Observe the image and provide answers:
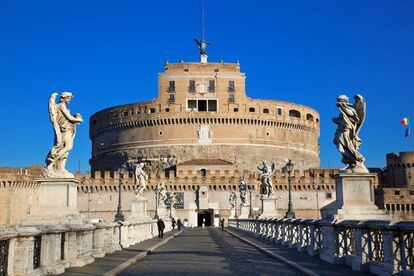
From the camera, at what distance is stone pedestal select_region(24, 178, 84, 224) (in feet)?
34.4

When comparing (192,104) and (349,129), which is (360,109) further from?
(192,104)

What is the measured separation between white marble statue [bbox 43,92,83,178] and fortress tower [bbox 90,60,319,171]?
2417 inches

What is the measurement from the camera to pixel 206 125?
73.9m

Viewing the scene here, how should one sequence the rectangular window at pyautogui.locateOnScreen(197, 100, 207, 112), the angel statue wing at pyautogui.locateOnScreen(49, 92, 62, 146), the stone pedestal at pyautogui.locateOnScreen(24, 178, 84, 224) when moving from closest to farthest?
the stone pedestal at pyautogui.locateOnScreen(24, 178, 84, 224), the angel statue wing at pyautogui.locateOnScreen(49, 92, 62, 146), the rectangular window at pyautogui.locateOnScreen(197, 100, 207, 112)

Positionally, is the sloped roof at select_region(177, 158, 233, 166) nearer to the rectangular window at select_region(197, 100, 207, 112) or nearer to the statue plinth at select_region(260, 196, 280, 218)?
the rectangular window at select_region(197, 100, 207, 112)

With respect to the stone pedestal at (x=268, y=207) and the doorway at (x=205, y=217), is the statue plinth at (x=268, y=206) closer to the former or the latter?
the stone pedestal at (x=268, y=207)

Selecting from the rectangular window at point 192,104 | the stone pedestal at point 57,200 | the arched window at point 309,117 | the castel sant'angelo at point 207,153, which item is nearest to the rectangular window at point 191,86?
the castel sant'angelo at point 207,153

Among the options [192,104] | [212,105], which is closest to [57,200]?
[192,104]

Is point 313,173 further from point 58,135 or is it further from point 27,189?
point 58,135

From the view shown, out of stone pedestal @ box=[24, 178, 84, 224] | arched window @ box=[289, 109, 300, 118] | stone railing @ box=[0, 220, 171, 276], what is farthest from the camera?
arched window @ box=[289, 109, 300, 118]

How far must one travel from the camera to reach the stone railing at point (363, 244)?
677 centimetres

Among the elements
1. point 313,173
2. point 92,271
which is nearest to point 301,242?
point 92,271

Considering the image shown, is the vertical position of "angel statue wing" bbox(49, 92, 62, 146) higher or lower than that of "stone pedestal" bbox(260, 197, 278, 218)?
higher

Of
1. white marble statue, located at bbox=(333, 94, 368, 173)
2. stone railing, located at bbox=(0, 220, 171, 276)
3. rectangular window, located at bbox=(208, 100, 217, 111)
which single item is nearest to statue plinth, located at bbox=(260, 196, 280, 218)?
stone railing, located at bbox=(0, 220, 171, 276)
